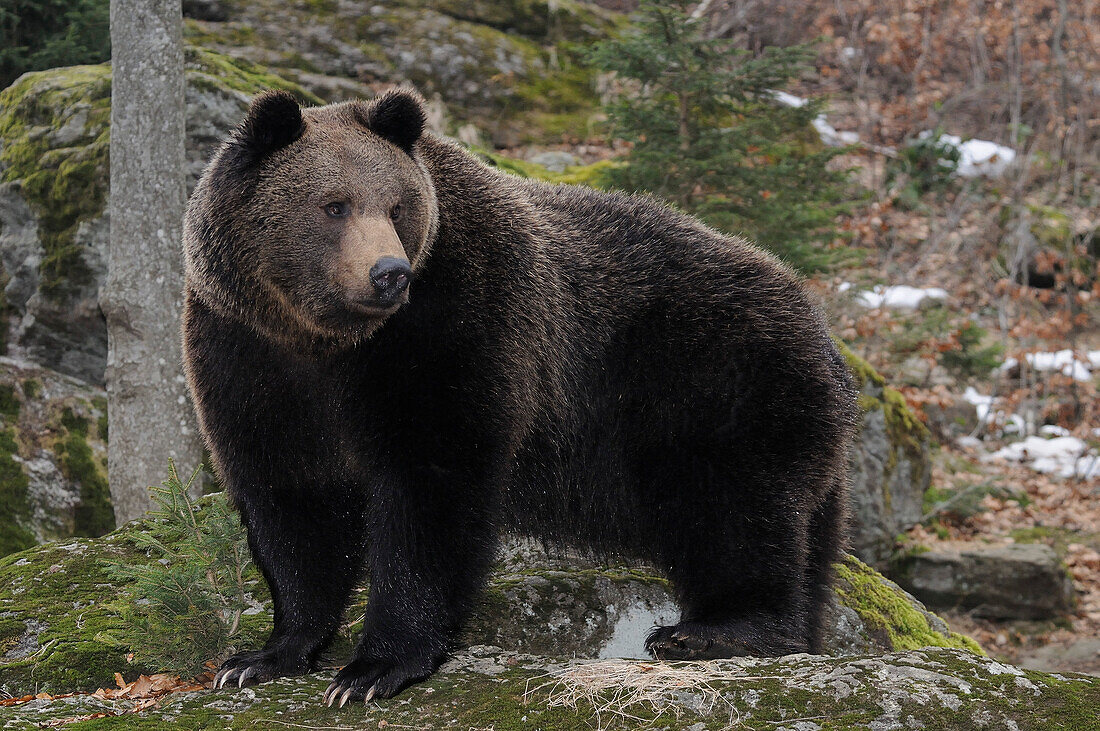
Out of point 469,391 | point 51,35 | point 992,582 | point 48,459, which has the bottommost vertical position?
point 992,582

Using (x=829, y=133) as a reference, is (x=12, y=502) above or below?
below

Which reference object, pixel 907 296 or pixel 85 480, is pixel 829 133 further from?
pixel 85 480

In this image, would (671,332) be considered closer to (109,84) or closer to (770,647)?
(770,647)

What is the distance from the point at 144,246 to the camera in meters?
8.20

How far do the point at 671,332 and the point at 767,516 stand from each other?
1.01 m

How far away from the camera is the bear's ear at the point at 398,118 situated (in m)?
4.45

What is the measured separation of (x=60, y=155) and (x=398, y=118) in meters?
6.81

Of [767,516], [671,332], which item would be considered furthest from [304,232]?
[767,516]

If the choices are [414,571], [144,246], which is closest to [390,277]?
[414,571]

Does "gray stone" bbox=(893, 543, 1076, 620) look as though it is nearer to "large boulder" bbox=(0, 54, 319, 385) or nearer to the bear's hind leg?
the bear's hind leg

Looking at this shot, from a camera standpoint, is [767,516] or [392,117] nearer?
[392,117]

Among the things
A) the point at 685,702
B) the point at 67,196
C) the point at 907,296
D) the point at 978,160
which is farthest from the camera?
the point at 978,160

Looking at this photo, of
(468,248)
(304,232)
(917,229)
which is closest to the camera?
(304,232)

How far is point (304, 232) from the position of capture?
4.21 m
